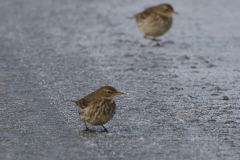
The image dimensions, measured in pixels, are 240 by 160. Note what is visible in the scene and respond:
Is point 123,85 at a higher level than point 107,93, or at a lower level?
lower

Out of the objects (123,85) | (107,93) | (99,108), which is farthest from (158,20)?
(99,108)

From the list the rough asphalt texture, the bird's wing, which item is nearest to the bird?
the rough asphalt texture

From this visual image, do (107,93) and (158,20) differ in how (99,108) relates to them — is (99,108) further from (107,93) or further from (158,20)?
(158,20)

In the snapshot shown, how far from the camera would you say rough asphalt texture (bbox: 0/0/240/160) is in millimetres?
4848

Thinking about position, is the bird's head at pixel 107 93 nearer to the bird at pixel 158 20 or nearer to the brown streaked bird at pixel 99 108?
the brown streaked bird at pixel 99 108

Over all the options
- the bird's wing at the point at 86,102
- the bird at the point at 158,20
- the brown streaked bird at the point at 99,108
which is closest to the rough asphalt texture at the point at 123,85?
the brown streaked bird at the point at 99,108

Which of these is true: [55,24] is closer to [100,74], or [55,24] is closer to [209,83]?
[100,74]

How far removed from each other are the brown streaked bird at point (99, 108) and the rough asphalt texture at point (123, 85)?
7.0 inches

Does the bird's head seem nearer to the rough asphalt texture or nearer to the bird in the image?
the rough asphalt texture

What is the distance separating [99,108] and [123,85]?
2352 mm

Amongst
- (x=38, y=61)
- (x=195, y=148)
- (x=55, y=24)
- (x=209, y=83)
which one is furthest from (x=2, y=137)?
(x=55, y=24)

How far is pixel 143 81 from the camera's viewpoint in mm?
8000

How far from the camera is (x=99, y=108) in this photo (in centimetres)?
537

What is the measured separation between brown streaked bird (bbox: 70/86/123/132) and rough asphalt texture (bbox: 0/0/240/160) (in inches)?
7.0
